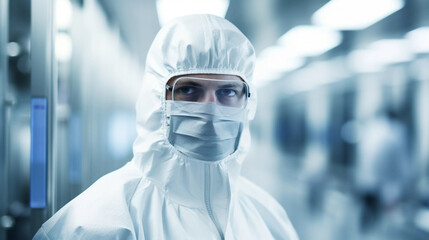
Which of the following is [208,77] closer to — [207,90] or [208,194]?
[207,90]

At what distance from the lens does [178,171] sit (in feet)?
4.15

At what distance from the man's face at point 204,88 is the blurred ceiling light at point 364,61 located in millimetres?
5207

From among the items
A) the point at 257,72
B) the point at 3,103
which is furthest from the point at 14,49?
the point at 257,72

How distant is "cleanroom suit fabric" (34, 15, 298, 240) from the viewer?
119cm

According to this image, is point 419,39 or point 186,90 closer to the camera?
point 186,90

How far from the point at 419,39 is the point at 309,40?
1740mm

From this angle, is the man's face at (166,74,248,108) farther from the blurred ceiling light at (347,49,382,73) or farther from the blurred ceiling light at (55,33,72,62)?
the blurred ceiling light at (347,49,382,73)

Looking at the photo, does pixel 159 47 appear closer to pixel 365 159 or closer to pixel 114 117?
pixel 114 117

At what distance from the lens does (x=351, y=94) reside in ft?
28.4

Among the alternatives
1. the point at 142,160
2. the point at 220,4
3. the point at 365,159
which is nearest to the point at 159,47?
the point at 142,160

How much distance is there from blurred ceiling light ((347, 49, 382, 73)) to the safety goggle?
17.0 ft

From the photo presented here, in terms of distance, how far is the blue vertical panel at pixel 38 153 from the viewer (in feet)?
4.31

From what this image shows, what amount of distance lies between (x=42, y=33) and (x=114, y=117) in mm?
2403

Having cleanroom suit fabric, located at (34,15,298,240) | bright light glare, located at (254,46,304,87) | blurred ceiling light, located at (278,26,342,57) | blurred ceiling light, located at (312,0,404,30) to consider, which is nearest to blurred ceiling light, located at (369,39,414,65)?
blurred ceiling light, located at (278,26,342,57)
